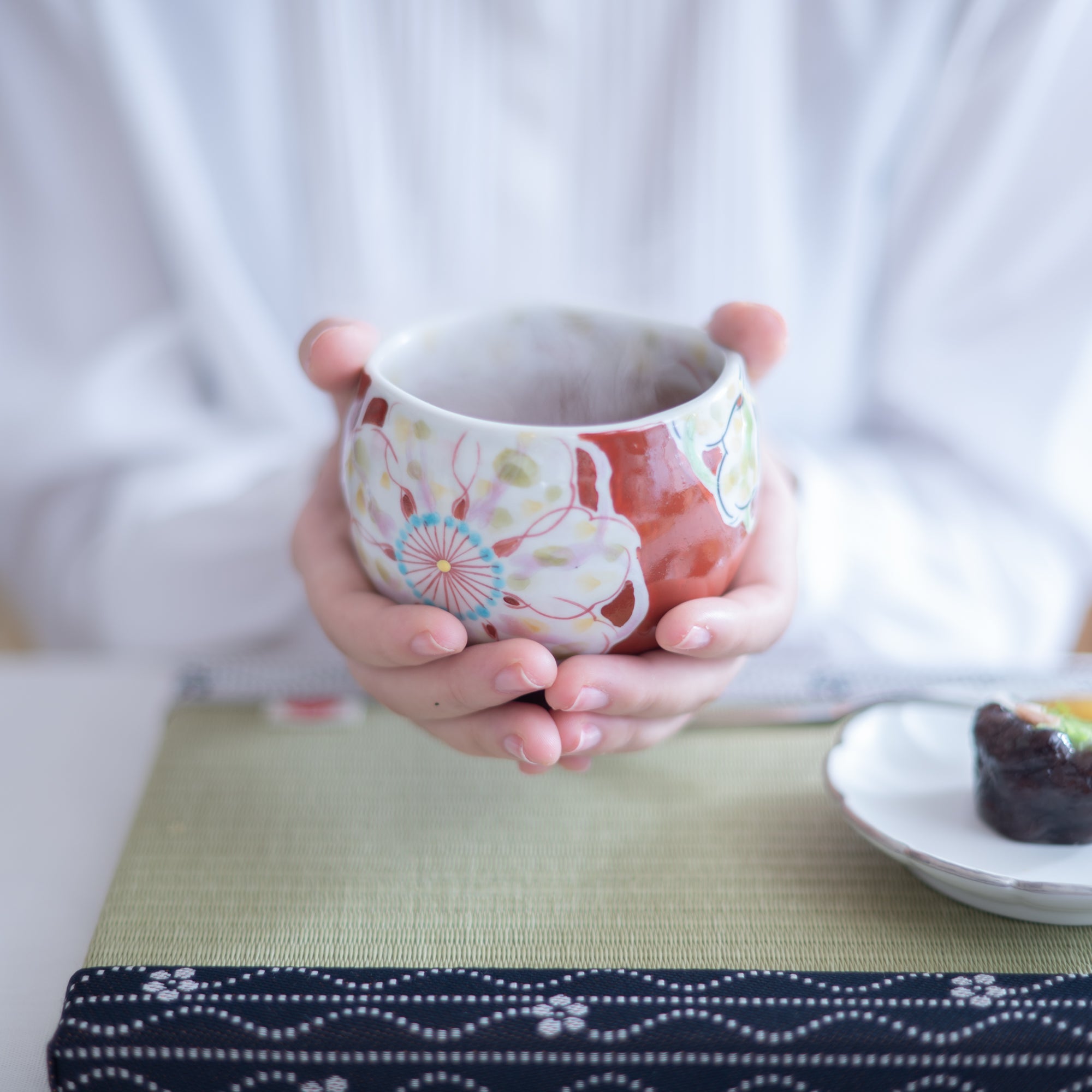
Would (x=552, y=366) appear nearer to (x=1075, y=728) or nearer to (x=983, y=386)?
(x=1075, y=728)

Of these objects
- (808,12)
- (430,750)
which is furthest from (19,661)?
(808,12)

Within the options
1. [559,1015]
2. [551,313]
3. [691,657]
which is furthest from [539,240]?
[559,1015]

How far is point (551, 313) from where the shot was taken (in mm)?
402

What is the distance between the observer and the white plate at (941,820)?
1.07 feet

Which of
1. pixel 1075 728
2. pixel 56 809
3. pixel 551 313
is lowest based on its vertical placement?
pixel 56 809

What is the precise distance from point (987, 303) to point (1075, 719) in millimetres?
382

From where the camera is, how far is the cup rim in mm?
303

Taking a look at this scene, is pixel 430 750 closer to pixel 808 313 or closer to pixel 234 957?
pixel 234 957

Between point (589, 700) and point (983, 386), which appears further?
point (983, 386)

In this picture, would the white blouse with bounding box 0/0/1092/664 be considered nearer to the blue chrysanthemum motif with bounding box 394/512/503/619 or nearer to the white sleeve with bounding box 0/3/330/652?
the white sleeve with bounding box 0/3/330/652

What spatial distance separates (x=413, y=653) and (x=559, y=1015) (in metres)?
0.12

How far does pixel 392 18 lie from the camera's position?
619 mm

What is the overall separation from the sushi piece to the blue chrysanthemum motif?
184mm

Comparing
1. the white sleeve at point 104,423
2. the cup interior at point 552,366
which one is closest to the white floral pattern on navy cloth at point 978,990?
the cup interior at point 552,366
